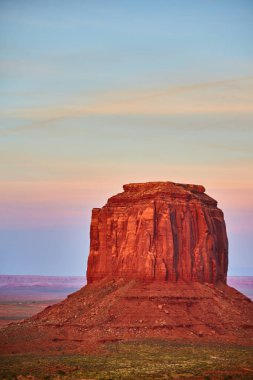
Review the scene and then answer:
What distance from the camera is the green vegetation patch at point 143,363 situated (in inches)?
4190

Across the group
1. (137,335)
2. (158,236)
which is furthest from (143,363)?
(158,236)

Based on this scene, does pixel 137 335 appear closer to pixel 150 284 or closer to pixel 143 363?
pixel 150 284

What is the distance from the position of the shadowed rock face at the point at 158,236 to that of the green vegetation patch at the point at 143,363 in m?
13.7

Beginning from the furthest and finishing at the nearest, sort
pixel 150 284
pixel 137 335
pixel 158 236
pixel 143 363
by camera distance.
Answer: pixel 158 236 < pixel 150 284 < pixel 137 335 < pixel 143 363

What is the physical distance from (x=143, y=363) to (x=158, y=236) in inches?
899

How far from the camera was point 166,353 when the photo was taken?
4619 inches

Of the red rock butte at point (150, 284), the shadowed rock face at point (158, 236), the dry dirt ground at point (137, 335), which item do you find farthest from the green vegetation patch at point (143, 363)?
the shadowed rock face at point (158, 236)

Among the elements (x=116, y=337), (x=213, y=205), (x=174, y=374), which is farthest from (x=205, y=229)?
(x=174, y=374)

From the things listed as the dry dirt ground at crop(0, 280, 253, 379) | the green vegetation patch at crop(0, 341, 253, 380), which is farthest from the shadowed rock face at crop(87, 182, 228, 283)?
the green vegetation patch at crop(0, 341, 253, 380)

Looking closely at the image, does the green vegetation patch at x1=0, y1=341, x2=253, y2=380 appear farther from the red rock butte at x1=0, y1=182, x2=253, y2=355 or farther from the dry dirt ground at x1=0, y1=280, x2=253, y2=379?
the red rock butte at x1=0, y1=182, x2=253, y2=355

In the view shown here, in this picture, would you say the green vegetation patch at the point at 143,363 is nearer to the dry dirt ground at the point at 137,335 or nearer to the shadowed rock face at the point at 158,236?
the dry dirt ground at the point at 137,335

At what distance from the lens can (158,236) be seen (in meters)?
132

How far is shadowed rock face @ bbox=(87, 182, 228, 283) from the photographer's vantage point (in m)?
132

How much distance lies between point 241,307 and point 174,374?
2807 cm
